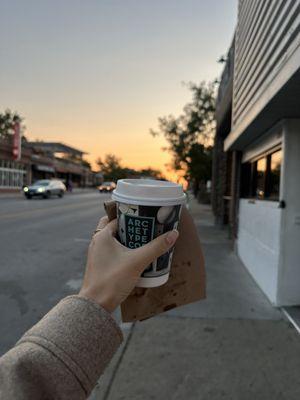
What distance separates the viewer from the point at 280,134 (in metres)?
5.88

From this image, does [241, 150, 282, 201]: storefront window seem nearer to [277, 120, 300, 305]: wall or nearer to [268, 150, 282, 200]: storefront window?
[268, 150, 282, 200]: storefront window

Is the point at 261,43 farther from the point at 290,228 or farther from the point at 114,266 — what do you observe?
the point at 114,266

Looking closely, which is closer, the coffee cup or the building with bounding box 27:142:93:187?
the coffee cup

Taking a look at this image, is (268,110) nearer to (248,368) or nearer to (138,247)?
(248,368)

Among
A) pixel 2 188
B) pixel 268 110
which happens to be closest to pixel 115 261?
pixel 268 110

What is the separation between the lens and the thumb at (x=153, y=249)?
3.85ft

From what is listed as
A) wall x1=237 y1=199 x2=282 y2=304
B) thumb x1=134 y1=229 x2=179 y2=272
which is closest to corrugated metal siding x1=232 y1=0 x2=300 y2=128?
wall x1=237 y1=199 x2=282 y2=304

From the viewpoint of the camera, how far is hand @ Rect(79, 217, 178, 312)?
1.12m

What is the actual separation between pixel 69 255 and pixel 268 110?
5.75 metres

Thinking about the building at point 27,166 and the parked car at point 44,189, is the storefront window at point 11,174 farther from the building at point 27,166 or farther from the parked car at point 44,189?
the parked car at point 44,189

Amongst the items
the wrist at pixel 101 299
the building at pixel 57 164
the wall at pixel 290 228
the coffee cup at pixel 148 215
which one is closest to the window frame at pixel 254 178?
the wall at pixel 290 228

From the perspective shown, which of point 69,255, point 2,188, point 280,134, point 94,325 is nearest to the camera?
point 94,325

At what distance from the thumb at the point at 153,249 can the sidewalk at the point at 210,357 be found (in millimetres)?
2365

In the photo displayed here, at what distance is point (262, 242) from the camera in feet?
21.5
